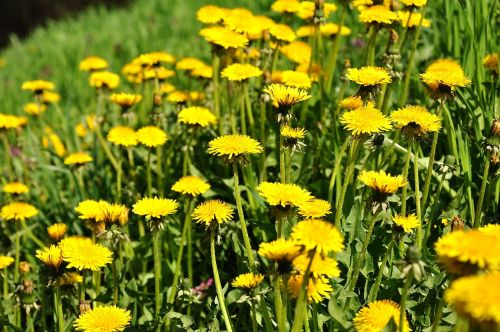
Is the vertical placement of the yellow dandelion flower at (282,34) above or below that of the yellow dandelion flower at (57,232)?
above

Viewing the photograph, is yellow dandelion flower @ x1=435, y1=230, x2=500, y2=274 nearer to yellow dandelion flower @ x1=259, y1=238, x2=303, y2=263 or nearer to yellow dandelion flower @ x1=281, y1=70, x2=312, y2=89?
yellow dandelion flower @ x1=259, y1=238, x2=303, y2=263

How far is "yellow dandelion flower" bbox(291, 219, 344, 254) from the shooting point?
1.10 m

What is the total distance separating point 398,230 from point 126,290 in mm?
868

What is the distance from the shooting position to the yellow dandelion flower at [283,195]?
133 cm

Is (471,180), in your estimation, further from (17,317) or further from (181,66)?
(17,317)

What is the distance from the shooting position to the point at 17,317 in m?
1.89

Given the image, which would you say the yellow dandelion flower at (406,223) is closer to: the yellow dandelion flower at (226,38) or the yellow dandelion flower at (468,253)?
the yellow dandelion flower at (468,253)

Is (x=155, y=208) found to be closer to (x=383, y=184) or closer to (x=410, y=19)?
(x=383, y=184)

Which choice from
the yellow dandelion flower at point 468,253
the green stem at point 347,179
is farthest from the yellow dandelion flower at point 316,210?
the yellow dandelion flower at point 468,253

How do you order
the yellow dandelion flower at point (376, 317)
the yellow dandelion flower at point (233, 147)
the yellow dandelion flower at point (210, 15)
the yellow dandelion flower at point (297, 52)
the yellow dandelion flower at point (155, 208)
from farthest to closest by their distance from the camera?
the yellow dandelion flower at point (297, 52), the yellow dandelion flower at point (210, 15), the yellow dandelion flower at point (155, 208), the yellow dandelion flower at point (233, 147), the yellow dandelion flower at point (376, 317)

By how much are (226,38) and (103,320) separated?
103 centimetres

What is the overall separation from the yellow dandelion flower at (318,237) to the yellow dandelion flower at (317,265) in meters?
0.05

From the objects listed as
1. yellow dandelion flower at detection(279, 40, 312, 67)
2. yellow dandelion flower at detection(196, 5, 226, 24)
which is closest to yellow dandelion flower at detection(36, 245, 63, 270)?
yellow dandelion flower at detection(196, 5, 226, 24)

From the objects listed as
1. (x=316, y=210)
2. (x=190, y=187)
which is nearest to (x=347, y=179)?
(x=316, y=210)
